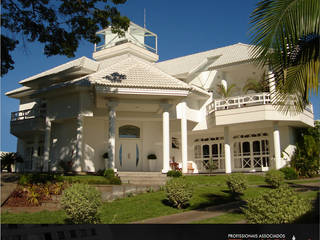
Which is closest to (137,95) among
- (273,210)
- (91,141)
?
(91,141)

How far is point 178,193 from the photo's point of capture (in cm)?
1091

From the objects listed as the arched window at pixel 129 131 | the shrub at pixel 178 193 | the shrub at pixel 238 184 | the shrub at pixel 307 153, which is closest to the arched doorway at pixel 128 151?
the arched window at pixel 129 131

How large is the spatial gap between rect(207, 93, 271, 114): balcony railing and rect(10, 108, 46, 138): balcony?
39.8ft

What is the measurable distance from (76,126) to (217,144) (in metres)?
10.8

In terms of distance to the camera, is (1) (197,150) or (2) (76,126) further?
(1) (197,150)

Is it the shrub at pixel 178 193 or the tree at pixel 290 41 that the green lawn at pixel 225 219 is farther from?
the shrub at pixel 178 193

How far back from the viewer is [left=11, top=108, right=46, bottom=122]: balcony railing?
22.8 metres

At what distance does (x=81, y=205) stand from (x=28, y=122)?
1643 cm

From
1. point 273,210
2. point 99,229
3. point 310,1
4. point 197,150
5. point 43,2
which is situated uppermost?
point 43,2

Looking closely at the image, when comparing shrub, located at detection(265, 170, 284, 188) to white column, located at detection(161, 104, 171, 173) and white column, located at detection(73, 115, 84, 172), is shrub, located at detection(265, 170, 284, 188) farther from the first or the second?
white column, located at detection(73, 115, 84, 172)

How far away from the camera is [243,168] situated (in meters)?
22.8

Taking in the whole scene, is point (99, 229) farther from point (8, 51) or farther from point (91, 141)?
point (91, 141)

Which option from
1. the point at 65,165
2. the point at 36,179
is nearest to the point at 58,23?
the point at 36,179

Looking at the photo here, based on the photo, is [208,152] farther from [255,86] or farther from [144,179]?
[144,179]
